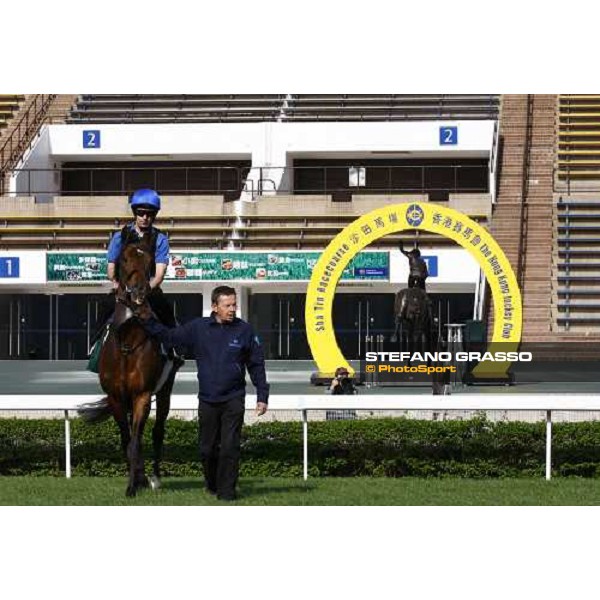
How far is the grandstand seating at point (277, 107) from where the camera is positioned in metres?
41.0

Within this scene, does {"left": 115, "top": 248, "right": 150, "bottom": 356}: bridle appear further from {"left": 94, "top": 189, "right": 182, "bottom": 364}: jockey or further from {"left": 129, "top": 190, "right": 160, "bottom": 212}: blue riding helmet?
{"left": 129, "top": 190, "right": 160, "bottom": 212}: blue riding helmet

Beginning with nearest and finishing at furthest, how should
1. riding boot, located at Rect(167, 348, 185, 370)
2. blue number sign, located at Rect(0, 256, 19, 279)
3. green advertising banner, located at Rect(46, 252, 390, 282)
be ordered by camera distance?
riding boot, located at Rect(167, 348, 185, 370)
green advertising banner, located at Rect(46, 252, 390, 282)
blue number sign, located at Rect(0, 256, 19, 279)

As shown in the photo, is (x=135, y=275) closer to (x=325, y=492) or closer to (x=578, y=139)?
(x=325, y=492)

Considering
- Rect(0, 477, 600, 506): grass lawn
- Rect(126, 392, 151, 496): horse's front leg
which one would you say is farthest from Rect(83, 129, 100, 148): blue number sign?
Rect(126, 392, 151, 496): horse's front leg

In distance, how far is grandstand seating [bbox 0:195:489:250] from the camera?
35.2m

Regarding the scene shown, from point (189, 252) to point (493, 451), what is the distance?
870 inches

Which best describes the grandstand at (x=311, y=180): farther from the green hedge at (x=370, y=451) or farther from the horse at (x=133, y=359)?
the horse at (x=133, y=359)

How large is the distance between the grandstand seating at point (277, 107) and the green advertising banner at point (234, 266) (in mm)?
6877

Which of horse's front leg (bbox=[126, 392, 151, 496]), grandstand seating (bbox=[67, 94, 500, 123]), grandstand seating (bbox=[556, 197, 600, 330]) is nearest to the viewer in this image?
horse's front leg (bbox=[126, 392, 151, 496])

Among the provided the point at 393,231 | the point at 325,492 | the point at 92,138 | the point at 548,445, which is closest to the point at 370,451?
the point at 548,445

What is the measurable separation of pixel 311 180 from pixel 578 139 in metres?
7.78

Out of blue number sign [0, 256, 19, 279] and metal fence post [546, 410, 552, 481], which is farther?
blue number sign [0, 256, 19, 279]

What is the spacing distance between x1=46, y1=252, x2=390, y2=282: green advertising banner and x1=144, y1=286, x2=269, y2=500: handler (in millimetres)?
23973

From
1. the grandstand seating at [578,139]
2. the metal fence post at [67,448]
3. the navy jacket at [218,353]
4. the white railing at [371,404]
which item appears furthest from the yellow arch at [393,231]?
the navy jacket at [218,353]
